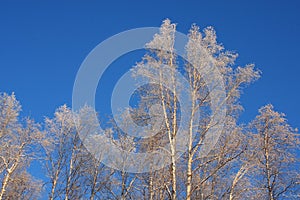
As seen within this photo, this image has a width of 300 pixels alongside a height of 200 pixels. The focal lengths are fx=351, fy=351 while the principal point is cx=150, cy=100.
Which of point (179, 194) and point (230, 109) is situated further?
point (179, 194)

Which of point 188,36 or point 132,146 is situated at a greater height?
point 188,36

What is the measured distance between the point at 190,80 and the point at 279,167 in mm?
8451

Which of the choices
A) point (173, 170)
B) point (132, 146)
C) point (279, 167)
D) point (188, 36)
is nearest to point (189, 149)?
point (173, 170)

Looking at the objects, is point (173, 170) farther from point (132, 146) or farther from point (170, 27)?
point (132, 146)

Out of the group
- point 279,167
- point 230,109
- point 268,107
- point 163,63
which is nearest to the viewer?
point 230,109

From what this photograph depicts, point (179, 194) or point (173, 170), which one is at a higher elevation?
point (179, 194)

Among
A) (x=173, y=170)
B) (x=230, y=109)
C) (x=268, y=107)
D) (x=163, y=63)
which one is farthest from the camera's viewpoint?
(x=268, y=107)

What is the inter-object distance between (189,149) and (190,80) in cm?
232

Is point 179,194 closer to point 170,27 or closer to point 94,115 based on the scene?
point 94,115

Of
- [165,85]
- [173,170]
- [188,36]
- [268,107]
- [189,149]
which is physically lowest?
[173,170]

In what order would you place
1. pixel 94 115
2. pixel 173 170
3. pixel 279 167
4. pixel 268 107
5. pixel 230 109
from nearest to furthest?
pixel 173 170, pixel 230 109, pixel 279 167, pixel 268 107, pixel 94 115

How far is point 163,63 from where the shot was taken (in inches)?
469

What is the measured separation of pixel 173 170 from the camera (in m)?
10.0

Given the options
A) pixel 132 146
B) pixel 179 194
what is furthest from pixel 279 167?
pixel 132 146
